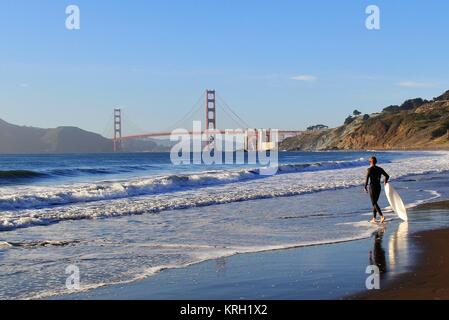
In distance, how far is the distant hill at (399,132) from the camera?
365 feet

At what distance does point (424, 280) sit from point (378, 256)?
1489 millimetres

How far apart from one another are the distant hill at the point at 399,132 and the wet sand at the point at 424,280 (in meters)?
94.3

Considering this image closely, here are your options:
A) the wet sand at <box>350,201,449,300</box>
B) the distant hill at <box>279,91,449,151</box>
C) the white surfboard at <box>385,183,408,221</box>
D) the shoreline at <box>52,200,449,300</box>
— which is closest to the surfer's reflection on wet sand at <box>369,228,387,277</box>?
the shoreline at <box>52,200,449,300</box>

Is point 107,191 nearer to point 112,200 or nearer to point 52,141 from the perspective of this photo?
point 112,200

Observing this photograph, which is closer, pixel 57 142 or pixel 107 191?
pixel 107 191

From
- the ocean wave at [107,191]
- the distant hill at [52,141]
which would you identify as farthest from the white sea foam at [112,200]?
the distant hill at [52,141]

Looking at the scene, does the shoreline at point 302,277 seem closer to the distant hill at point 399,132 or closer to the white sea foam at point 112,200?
the white sea foam at point 112,200

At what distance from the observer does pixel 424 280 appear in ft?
18.5

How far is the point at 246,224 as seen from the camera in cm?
1070

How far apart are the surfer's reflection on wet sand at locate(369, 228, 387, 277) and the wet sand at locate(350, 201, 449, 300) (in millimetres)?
321

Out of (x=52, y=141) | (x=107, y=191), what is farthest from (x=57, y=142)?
(x=107, y=191)
